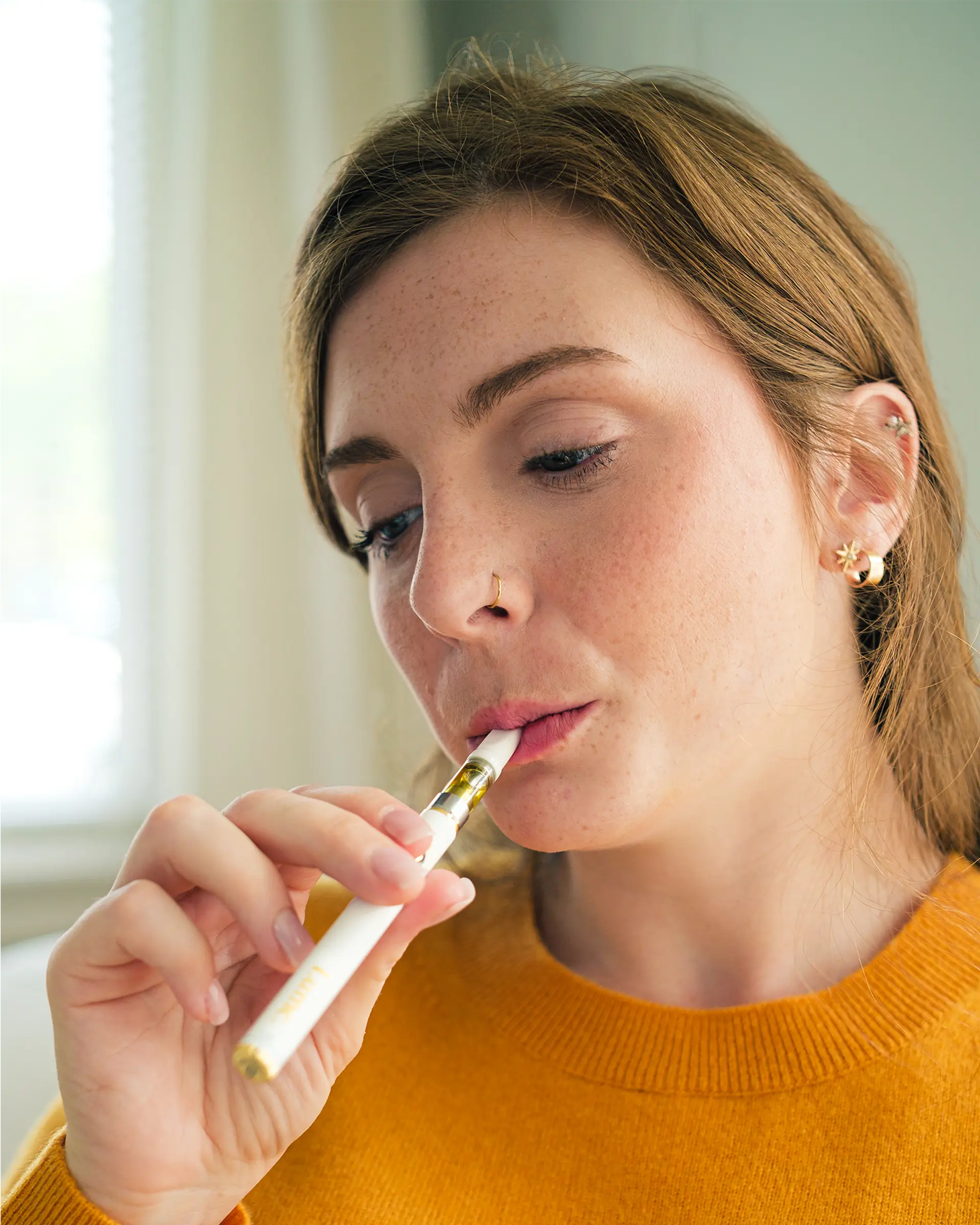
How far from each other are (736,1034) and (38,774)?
1.32 metres

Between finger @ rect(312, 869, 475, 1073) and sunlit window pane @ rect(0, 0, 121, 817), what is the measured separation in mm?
1149

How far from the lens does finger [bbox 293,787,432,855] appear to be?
652 mm

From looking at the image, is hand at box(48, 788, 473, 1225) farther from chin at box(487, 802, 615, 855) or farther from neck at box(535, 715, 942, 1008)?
neck at box(535, 715, 942, 1008)

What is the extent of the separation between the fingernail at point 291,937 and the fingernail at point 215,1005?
55 millimetres

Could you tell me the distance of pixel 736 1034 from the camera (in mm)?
929

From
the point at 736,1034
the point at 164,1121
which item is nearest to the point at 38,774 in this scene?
the point at 164,1121

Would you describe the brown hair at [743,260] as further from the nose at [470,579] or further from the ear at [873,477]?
the nose at [470,579]

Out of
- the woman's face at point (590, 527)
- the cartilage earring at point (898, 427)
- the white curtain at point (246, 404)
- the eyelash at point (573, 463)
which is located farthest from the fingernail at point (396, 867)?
the white curtain at point (246, 404)

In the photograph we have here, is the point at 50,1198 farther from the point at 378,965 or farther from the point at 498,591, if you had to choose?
the point at 498,591

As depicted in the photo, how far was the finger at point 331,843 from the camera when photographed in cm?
61

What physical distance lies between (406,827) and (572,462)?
0.35 meters

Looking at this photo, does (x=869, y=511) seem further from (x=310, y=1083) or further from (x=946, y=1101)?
(x=310, y=1083)

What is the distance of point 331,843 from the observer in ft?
2.16

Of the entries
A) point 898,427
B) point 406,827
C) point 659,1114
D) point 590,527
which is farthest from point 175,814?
point 898,427
